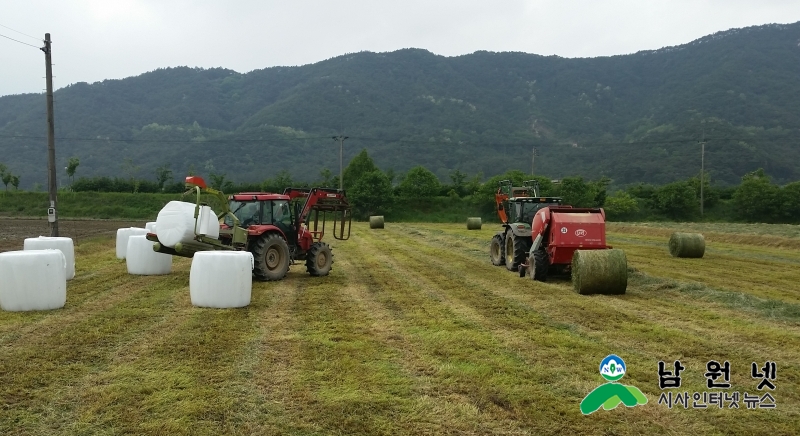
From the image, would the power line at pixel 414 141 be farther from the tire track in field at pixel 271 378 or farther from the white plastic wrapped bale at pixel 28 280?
the tire track in field at pixel 271 378

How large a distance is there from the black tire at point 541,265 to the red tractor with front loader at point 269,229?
439 cm

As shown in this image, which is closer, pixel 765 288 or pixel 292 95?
pixel 765 288

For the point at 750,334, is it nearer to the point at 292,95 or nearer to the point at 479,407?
the point at 479,407

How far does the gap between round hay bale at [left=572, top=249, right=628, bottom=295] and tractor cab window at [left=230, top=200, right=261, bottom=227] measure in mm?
6662

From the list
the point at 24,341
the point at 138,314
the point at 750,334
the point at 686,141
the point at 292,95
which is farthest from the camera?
the point at 292,95

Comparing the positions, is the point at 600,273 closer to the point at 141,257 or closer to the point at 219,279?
the point at 219,279

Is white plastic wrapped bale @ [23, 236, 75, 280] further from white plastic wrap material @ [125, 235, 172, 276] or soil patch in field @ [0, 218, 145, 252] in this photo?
soil patch in field @ [0, 218, 145, 252]

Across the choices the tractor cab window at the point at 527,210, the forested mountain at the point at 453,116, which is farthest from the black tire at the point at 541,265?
the forested mountain at the point at 453,116

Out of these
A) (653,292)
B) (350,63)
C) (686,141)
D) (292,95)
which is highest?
(350,63)

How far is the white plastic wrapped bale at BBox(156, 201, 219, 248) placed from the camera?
11289mm

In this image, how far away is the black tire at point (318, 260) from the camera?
1330cm

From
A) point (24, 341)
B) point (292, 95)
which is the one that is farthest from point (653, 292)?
point (292, 95)

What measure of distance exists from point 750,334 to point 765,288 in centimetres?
538

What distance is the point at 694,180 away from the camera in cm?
6169
